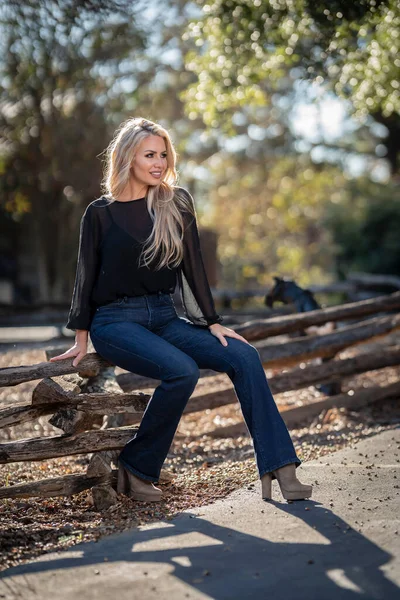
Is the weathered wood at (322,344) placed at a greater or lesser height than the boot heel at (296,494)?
greater

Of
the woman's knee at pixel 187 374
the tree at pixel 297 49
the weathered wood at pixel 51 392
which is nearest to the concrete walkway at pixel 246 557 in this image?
the woman's knee at pixel 187 374

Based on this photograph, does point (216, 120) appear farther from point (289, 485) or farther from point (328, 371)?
point (289, 485)


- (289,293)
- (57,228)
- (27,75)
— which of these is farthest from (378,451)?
(57,228)

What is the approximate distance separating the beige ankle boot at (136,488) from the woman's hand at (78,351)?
625 millimetres

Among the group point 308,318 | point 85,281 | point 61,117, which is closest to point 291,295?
point 308,318

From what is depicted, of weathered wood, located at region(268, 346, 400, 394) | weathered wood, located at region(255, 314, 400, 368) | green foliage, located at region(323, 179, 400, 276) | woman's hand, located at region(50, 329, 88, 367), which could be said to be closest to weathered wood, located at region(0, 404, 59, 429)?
woman's hand, located at region(50, 329, 88, 367)

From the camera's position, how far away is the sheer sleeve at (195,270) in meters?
4.59

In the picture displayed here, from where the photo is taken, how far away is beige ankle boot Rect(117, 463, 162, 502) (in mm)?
4336

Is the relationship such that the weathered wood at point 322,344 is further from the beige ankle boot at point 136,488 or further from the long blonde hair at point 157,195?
the beige ankle boot at point 136,488

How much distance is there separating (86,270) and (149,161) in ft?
2.29

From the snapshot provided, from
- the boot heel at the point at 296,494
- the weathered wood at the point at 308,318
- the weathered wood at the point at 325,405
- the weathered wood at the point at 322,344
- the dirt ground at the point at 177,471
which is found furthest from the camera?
the weathered wood at the point at 322,344

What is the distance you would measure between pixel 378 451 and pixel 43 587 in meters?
2.97

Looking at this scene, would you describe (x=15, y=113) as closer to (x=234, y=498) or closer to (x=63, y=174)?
(x=63, y=174)

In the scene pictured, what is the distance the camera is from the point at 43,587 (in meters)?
3.11
